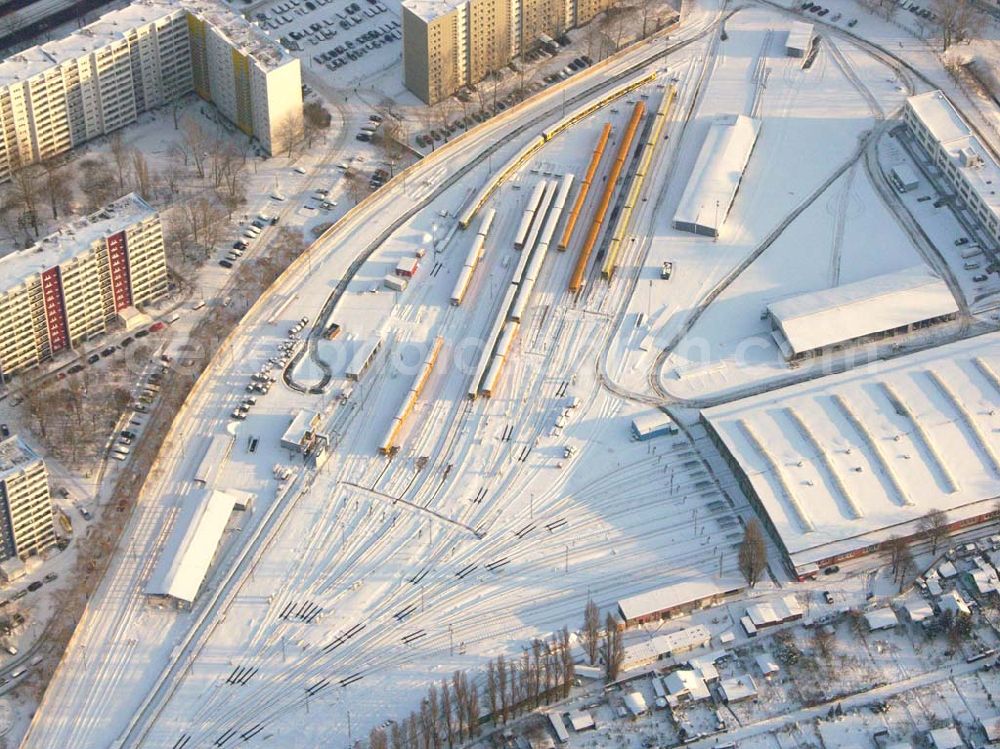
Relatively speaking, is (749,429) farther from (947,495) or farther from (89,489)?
(89,489)

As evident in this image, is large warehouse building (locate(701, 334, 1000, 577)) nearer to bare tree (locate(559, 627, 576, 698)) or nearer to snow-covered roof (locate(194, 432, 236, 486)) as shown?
bare tree (locate(559, 627, 576, 698))

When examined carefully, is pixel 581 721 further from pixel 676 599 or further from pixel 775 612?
pixel 775 612

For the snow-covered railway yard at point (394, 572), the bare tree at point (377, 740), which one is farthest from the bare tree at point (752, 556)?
the bare tree at point (377, 740)

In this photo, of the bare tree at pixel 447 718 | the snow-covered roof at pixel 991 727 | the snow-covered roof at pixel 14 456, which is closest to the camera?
the snow-covered roof at pixel 991 727

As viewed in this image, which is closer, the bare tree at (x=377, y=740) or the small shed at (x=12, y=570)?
the bare tree at (x=377, y=740)

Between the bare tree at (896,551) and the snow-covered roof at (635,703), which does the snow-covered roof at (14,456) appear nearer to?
the snow-covered roof at (635,703)

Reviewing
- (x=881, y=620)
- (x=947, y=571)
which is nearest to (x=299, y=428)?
(x=881, y=620)
